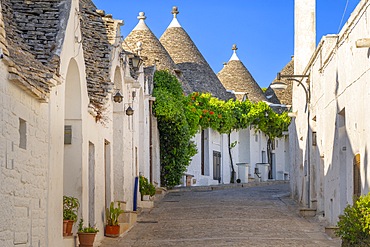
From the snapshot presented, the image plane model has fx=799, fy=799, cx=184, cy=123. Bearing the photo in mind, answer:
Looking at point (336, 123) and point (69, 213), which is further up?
point (336, 123)

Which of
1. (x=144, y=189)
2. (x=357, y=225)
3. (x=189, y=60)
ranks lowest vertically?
(x=357, y=225)

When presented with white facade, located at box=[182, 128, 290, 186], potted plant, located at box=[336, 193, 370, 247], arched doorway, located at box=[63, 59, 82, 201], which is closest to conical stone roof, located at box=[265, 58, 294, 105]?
white facade, located at box=[182, 128, 290, 186]

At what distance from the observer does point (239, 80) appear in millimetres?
53219

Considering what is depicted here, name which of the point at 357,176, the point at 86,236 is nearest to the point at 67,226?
the point at 86,236

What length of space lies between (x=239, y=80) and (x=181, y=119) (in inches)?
796

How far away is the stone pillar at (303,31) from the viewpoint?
27875 mm

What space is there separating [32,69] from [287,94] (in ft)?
155

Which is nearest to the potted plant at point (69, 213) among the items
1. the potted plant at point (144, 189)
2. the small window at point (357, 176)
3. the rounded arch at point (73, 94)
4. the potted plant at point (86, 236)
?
the potted plant at point (86, 236)

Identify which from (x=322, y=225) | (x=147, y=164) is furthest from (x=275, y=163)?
(x=322, y=225)

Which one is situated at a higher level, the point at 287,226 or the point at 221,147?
→ the point at 221,147

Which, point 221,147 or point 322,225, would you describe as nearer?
point 322,225

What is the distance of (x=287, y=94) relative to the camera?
A: 5806 cm

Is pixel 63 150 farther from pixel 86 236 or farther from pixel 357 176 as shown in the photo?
pixel 357 176

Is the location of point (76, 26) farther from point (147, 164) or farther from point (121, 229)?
point (147, 164)
